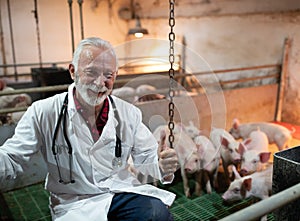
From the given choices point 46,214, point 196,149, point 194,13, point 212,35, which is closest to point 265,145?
point 196,149

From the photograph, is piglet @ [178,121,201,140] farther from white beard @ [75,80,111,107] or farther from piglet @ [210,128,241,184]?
white beard @ [75,80,111,107]

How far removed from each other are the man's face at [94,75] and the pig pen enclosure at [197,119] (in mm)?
601

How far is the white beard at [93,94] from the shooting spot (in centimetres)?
155

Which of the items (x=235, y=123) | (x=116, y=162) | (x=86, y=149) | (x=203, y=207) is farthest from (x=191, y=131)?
(x=86, y=149)

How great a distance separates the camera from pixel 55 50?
8281mm

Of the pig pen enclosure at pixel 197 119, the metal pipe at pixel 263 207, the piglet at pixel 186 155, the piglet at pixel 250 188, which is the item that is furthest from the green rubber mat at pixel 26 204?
the metal pipe at pixel 263 207

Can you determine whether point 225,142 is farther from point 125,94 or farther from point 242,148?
point 125,94

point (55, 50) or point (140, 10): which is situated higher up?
point (140, 10)

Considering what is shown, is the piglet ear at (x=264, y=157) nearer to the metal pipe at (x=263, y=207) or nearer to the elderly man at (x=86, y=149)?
the elderly man at (x=86, y=149)

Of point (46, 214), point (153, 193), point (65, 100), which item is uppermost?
Result: point (65, 100)

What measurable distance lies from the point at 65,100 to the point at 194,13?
5.88m

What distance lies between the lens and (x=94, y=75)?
153 centimetres

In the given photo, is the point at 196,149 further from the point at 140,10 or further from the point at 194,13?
the point at 140,10

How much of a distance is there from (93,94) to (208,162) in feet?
5.58
